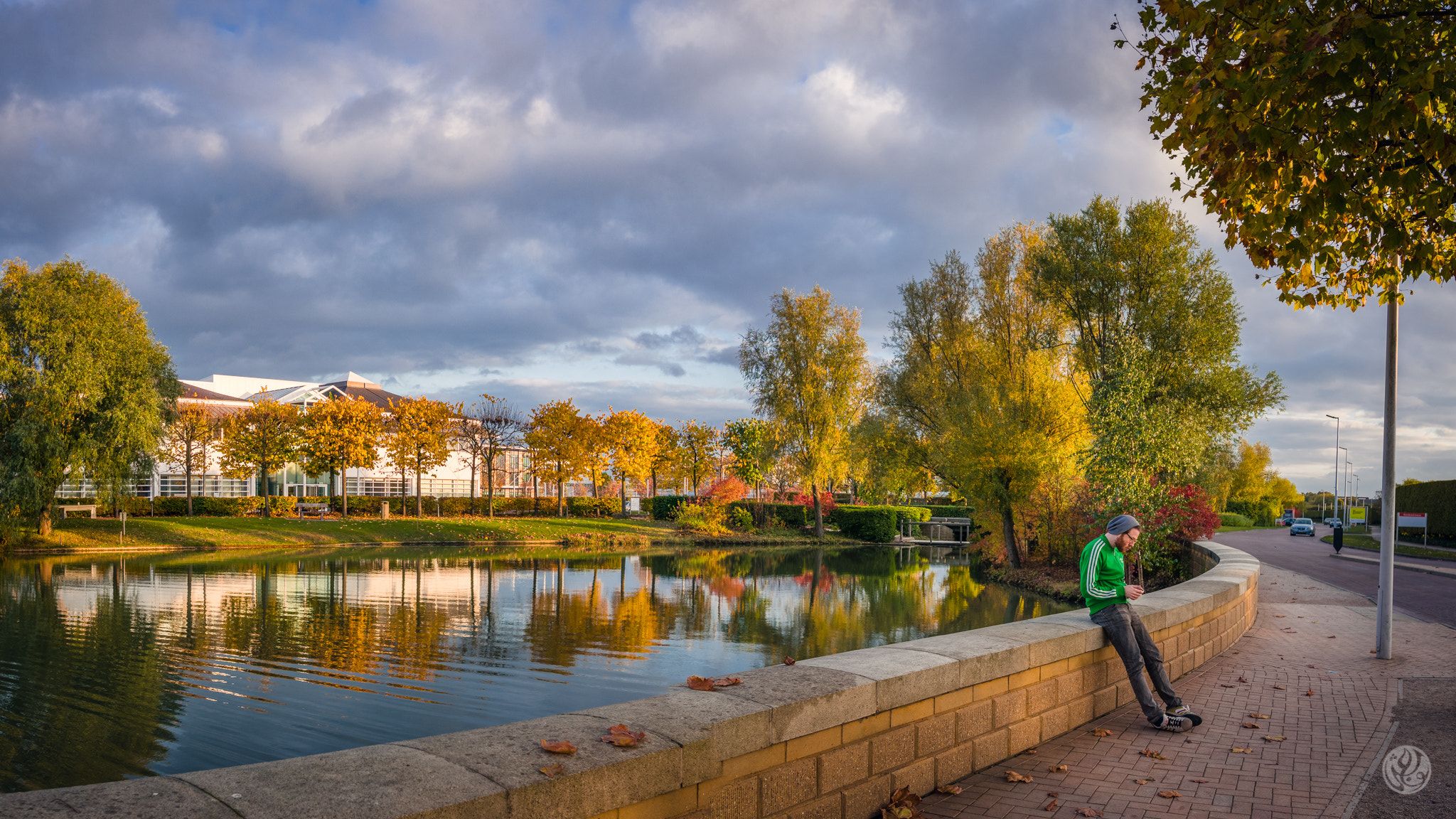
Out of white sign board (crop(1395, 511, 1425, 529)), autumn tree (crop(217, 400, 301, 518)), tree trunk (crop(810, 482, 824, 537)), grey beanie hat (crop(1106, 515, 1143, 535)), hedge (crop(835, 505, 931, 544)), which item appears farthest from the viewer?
A: hedge (crop(835, 505, 931, 544))

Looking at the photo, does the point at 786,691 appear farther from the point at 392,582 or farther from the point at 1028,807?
the point at 392,582

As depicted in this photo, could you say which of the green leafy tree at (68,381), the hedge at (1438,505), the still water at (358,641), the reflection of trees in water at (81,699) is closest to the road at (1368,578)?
the hedge at (1438,505)

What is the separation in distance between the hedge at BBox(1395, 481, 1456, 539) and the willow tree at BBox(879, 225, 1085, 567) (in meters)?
20.0

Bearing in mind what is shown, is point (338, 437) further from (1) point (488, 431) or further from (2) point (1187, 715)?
(2) point (1187, 715)

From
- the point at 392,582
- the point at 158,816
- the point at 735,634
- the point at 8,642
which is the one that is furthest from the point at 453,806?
the point at 392,582

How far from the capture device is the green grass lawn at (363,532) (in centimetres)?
3041

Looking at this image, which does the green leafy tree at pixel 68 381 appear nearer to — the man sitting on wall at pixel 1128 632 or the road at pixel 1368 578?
the man sitting on wall at pixel 1128 632

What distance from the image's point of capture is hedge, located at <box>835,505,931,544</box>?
141 feet

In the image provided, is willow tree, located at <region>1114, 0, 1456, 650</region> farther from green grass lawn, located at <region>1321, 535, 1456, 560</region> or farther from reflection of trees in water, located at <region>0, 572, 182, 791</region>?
green grass lawn, located at <region>1321, 535, 1456, 560</region>

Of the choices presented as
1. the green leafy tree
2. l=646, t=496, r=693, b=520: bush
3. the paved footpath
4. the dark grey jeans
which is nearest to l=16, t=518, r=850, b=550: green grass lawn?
the green leafy tree

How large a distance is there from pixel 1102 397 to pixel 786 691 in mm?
15547

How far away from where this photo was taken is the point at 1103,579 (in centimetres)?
608

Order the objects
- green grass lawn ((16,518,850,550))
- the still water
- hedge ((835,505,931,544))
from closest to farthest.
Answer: the still water → green grass lawn ((16,518,850,550)) → hedge ((835,505,931,544))

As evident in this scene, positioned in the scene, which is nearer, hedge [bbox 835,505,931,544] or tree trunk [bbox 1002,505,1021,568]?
tree trunk [bbox 1002,505,1021,568]
